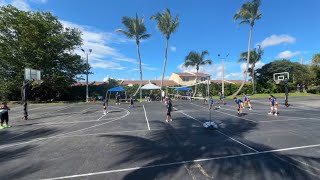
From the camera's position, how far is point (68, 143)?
11734mm

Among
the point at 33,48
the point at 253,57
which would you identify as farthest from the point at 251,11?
the point at 33,48

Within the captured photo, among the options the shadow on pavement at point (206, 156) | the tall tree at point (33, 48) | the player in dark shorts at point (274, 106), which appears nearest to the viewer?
the shadow on pavement at point (206, 156)

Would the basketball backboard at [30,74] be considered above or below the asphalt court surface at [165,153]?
above

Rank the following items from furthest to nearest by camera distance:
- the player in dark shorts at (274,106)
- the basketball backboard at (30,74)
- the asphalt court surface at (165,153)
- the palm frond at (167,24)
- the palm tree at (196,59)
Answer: the palm tree at (196,59) → the palm frond at (167,24) → the basketball backboard at (30,74) → the player in dark shorts at (274,106) → the asphalt court surface at (165,153)

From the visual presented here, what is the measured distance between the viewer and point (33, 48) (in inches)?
1570

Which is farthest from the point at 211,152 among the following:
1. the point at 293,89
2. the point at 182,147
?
the point at 293,89

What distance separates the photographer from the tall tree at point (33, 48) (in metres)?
39.9

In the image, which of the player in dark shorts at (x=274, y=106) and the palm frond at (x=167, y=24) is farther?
the palm frond at (x=167, y=24)

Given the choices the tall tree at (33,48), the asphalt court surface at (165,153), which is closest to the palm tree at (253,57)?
the tall tree at (33,48)

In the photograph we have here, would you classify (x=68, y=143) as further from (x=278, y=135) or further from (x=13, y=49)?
(x=13, y=49)

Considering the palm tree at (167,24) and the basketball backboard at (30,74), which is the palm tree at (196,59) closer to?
the palm tree at (167,24)

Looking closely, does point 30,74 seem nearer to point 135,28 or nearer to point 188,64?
point 135,28

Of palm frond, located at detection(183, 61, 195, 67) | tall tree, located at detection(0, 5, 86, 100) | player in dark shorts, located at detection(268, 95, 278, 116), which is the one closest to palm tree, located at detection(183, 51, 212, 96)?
palm frond, located at detection(183, 61, 195, 67)

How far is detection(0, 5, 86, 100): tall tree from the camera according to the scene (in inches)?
1570
